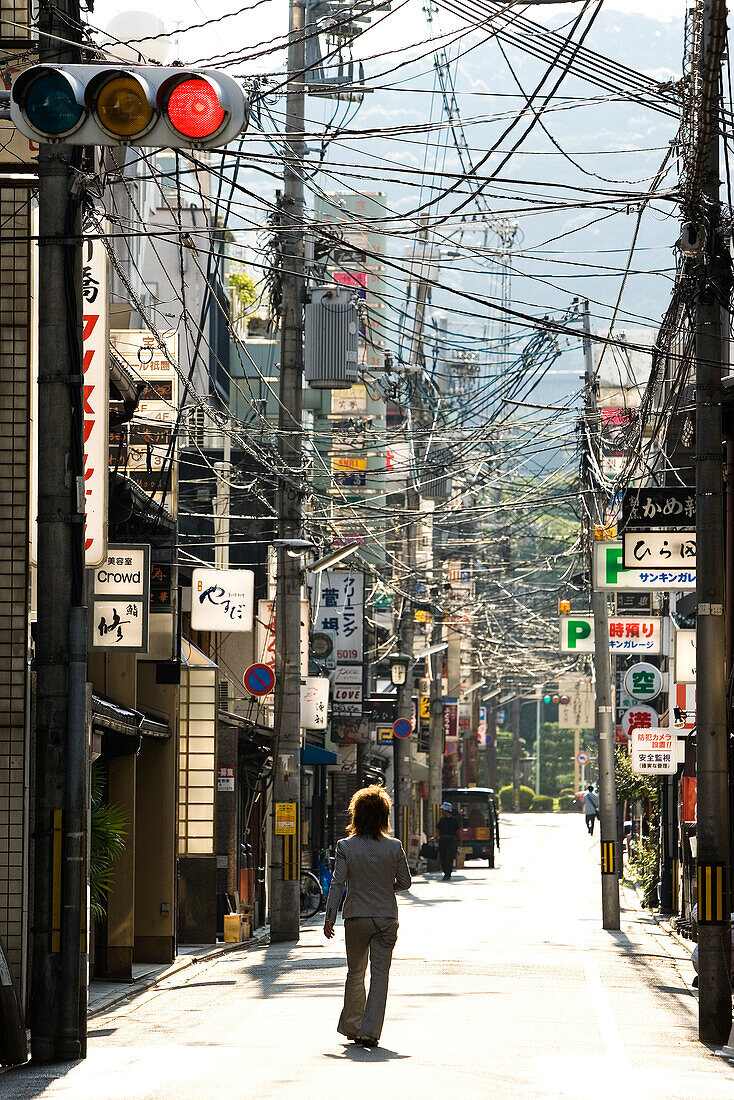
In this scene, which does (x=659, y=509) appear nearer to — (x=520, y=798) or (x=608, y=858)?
(x=608, y=858)

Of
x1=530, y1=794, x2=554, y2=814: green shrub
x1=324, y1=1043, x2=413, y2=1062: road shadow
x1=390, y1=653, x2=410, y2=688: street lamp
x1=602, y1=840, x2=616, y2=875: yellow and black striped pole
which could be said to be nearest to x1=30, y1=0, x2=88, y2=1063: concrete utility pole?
x1=324, y1=1043, x2=413, y2=1062: road shadow

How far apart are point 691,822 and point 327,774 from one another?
77.9 feet

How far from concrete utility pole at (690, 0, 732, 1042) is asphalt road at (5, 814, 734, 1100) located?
1.00m

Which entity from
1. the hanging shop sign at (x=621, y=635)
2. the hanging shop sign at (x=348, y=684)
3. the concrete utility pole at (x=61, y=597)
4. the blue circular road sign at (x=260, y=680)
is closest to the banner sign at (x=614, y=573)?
the blue circular road sign at (x=260, y=680)

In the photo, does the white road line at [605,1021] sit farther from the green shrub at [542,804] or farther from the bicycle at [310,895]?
the green shrub at [542,804]

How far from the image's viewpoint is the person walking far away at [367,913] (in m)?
12.1

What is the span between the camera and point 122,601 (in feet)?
59.0

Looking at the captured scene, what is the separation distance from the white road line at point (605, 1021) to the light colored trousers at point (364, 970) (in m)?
1.77

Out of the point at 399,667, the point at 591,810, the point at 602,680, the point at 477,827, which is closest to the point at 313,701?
the point at 602,680

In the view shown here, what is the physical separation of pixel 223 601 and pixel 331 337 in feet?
27.7

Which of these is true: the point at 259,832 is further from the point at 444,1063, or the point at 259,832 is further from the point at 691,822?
the point at 444,1063

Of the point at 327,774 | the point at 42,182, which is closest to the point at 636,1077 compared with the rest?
the point at 42,182

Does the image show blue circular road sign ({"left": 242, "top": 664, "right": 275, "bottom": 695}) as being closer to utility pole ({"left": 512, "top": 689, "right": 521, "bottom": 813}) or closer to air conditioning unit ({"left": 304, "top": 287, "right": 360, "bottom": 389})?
air conditioning unit ({"left": 304, "top": 287, "right": 360, "bottom": 389})

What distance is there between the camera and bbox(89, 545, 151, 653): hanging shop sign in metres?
17.9
